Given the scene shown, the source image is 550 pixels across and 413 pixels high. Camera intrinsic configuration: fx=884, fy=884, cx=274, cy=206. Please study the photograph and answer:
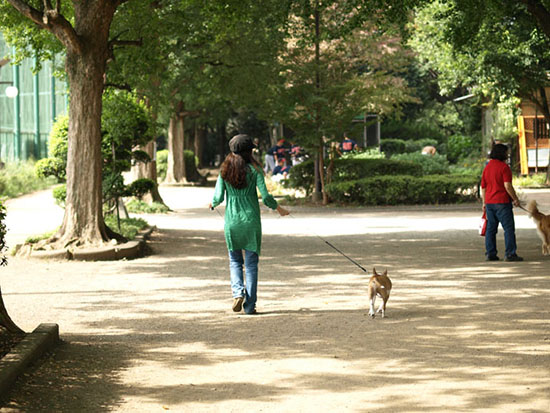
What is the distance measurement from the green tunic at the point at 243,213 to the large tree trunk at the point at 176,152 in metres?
26.6

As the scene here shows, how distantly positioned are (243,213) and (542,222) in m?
5.80

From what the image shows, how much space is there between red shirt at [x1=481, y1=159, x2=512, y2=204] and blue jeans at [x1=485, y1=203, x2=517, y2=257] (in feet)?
A: 0.29

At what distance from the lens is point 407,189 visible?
24000 millimetres

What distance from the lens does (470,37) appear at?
54.4ft

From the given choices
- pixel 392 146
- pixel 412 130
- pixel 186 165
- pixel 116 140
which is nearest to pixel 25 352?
pixel 116 140

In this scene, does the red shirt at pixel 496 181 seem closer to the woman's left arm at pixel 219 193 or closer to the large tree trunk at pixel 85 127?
the woman's left arm at pixel 219 193

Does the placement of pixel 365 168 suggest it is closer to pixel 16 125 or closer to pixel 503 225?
pixel 503 225

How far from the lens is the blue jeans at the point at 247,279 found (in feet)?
28.9

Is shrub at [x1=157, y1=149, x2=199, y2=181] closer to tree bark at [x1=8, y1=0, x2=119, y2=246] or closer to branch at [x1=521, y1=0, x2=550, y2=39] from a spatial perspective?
tree bark at [x1=8, y1=0, x2=119, y2=246]

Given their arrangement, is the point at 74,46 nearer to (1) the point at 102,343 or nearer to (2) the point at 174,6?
(2) the point at 174,6

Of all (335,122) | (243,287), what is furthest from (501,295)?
(335,122)

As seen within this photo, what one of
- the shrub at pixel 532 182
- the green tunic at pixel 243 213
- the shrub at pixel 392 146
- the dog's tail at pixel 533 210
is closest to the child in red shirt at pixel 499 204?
the dog's tail at pixel 533 210

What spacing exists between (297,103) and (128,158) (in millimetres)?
8255

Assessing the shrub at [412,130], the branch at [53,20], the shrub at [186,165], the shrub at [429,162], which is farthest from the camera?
the shrub at [412,130]
